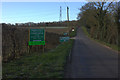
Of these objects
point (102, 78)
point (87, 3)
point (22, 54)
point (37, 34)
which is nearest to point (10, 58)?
point (22, 54)

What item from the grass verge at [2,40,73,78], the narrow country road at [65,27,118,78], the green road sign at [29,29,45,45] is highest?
the green road sign at [29,29,45,45]

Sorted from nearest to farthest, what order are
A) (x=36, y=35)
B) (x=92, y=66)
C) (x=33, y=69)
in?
1. (x=33, y=69)
2. (x=92, y=66)
3. (x=36, y=35)

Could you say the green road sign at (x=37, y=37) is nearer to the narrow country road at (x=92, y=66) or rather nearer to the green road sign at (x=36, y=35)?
the green road sign at (x=36, y=35)

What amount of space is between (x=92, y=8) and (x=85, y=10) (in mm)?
1905

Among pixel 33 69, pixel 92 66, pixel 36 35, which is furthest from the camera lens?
pixel 36 35

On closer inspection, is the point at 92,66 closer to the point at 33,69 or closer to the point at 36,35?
the point at 33,69

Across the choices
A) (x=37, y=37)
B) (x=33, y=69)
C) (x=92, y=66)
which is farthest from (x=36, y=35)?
(x=33, y=69)

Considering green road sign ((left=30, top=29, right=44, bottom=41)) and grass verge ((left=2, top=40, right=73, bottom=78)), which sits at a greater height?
green road sign ((left=30, top=29, right=44, bottom=41))

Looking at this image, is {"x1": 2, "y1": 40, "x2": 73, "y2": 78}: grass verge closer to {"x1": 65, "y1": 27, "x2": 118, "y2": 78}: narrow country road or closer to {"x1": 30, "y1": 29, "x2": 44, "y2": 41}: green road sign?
A: {"x1": 65, "y1": 27, "x2": 118, "y2": 78}: narrow country road

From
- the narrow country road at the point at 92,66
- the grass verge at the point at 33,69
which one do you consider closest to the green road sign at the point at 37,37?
the narrow country road at the point at 92,66

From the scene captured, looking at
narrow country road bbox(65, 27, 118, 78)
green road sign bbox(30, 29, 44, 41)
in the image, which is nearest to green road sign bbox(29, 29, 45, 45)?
green road sign bbox(30, 29, 44, 41)

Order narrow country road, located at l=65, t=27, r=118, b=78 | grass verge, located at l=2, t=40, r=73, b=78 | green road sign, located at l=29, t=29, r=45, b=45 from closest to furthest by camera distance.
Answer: grass verge, located at l=2, t=40, r=73, b=78 < narrow country road, located at l=65, t=27, r=118, b=78 < green road sign, located at l=29, t=29, r=45, b=45

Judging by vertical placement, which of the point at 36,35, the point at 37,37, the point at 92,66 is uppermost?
the point at 36,35

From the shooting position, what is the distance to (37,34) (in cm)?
1556
